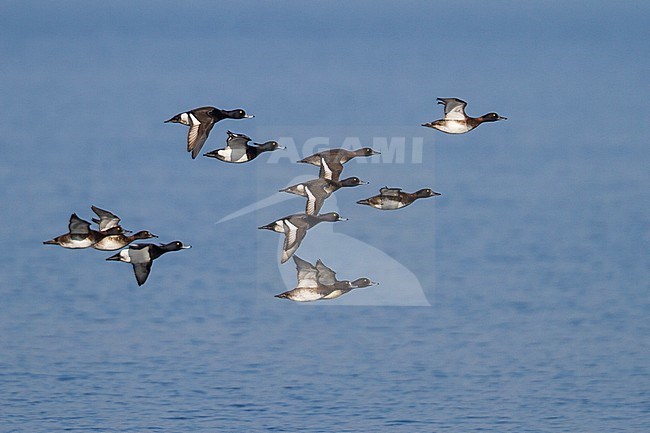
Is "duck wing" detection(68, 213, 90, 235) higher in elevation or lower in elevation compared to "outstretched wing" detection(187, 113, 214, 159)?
lower

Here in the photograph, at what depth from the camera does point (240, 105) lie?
41.8m

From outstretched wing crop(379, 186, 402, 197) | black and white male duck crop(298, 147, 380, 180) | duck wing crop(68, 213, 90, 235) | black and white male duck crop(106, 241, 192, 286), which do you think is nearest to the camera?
duck wing crop(68, 213, 90, 235)

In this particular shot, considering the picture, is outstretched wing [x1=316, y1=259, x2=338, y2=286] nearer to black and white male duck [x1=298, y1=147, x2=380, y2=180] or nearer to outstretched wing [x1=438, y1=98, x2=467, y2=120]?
black and white male duck [x1=298, y1=147, x2=380, y2=180]

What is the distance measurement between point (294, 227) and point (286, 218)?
34cm

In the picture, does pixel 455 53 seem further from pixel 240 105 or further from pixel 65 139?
pixel 65 139

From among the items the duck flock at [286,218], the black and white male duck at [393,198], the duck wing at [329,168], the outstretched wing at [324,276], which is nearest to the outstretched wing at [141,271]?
the duck flock at [286,218]

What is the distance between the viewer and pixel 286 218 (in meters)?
15.4

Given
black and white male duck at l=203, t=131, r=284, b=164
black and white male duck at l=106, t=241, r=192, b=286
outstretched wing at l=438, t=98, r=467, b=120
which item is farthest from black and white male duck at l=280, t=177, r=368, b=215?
black and white male duck at l=106, t=241, r=192, b=286

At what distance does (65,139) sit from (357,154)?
23.1 meters

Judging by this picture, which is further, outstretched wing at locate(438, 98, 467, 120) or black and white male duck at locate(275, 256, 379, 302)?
outstretched wing at locate(438, 98, 467, 120)

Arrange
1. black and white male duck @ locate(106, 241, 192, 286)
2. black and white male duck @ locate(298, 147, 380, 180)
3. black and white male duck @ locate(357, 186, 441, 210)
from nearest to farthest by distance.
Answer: black and white male duck @ locate(106, 241, 192, 286)
black and white male duck @ locate(357, 186, 441, 210)
black and white male duck @ locate(298, 147, 380, 180)

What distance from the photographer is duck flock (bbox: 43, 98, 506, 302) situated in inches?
587

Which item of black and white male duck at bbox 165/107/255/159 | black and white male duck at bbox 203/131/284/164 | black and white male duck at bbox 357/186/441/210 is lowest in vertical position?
black and white male duck at bbox 357/186/441/210

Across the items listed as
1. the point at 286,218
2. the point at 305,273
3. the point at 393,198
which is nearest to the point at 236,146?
the point at 286,218
